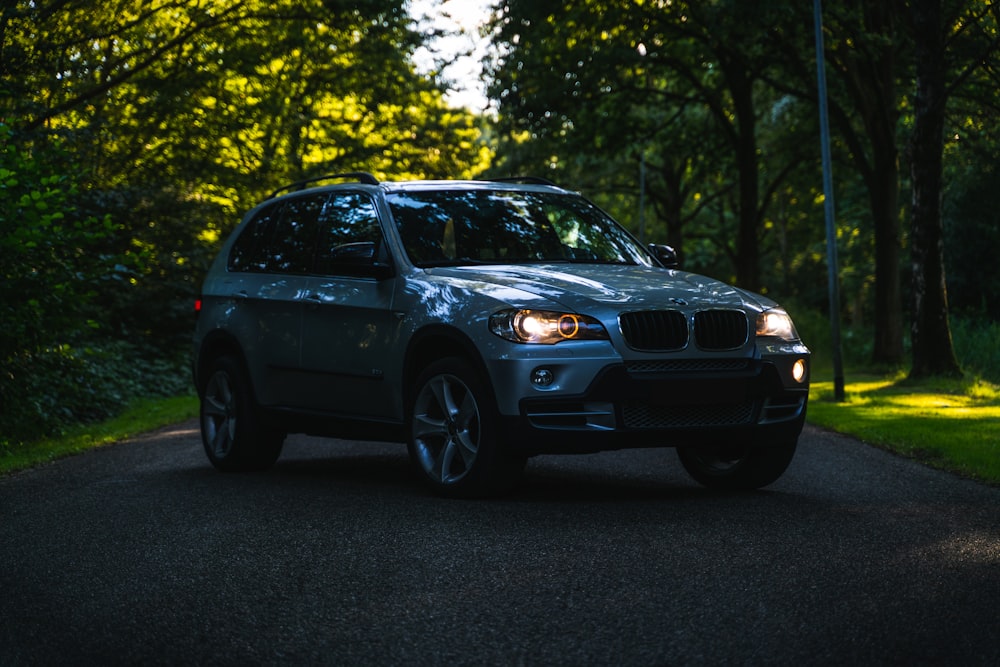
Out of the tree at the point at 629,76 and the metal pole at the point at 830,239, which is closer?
the metal pole at the point at 830,239

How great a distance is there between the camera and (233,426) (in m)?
10.1

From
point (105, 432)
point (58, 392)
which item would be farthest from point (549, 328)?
point (58, 392)

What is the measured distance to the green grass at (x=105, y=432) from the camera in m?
12.4

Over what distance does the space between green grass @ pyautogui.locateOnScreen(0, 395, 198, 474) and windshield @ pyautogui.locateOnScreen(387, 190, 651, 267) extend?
4.55 m

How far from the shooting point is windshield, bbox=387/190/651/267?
8.60 metres

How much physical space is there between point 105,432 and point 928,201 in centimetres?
1203

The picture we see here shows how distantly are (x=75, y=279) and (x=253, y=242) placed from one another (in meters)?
3.57

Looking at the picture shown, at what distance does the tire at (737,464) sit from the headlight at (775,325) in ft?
2.06

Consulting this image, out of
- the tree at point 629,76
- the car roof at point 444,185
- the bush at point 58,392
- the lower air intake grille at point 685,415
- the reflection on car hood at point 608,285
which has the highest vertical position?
the tree at point 629,76

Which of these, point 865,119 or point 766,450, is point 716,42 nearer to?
point 865,119

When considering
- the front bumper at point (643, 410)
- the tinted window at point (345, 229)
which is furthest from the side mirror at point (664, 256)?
the tinted window at point (345, 229)

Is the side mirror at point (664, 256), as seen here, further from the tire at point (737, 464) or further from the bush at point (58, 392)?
the bush at point (58, 392)

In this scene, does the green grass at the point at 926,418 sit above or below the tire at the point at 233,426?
below

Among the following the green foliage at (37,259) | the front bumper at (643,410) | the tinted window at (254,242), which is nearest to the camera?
the front bumper at (643,410)
